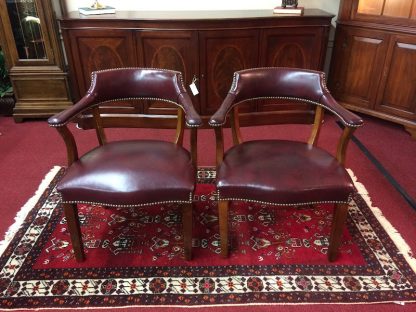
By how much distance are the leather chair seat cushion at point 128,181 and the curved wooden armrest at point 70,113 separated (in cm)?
20

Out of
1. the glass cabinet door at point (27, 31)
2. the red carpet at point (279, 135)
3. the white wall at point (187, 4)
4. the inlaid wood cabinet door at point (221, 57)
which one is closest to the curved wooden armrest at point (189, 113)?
the red carpet at point (279, 135)

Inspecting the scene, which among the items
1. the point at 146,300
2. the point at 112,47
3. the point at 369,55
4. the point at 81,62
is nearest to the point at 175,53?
the point at 112,47

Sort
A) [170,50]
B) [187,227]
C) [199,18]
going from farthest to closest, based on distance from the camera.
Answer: [170,50]
[199,18]
[187,227]

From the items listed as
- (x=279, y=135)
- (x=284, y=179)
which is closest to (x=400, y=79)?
(x=279, y=135)

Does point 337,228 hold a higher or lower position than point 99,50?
lower

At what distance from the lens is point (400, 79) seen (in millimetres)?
2777

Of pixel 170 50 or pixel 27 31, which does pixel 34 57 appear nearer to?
pixel 27 31

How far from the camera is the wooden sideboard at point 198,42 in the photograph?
2664 millimetres

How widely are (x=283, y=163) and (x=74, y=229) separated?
97 cm

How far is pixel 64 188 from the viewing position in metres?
1.48

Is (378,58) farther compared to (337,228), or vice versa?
(378,58)

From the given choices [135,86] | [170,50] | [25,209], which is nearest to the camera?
[135,86]

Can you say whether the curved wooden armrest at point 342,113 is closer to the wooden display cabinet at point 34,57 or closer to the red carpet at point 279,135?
the red carpet at point 279,135

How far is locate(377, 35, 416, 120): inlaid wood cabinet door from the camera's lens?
2668mm
